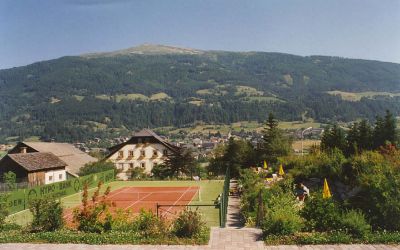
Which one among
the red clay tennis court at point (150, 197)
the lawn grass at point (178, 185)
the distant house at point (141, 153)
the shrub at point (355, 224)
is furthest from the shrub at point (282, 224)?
the distant house at point (141, 153)

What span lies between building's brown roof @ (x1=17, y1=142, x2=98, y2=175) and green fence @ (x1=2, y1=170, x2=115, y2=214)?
16.8 meters

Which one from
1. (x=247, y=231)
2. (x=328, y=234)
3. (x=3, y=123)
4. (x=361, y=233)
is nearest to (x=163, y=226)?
(x=247, y=231)

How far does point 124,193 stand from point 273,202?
84.7ft

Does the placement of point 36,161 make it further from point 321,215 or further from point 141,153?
point 321,215

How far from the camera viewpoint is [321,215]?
14.3 m

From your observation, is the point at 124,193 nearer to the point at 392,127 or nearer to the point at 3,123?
the point at 392,127

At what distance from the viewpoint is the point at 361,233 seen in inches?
525

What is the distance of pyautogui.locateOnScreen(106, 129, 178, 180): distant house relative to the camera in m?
73.4

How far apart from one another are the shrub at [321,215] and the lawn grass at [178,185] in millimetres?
6803

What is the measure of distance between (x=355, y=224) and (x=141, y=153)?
2439 inches

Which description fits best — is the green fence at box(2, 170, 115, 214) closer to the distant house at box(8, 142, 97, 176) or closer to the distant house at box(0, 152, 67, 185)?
the distant house at box(0, 152, 67, 185)

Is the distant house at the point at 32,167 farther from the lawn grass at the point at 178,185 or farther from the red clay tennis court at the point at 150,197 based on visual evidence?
the red clay tennis court at the point at 150,197

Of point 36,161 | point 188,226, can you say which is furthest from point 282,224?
point 36,161

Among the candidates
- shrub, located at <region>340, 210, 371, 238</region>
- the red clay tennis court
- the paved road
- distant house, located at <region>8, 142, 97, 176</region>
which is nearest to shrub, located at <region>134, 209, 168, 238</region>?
the paved road
